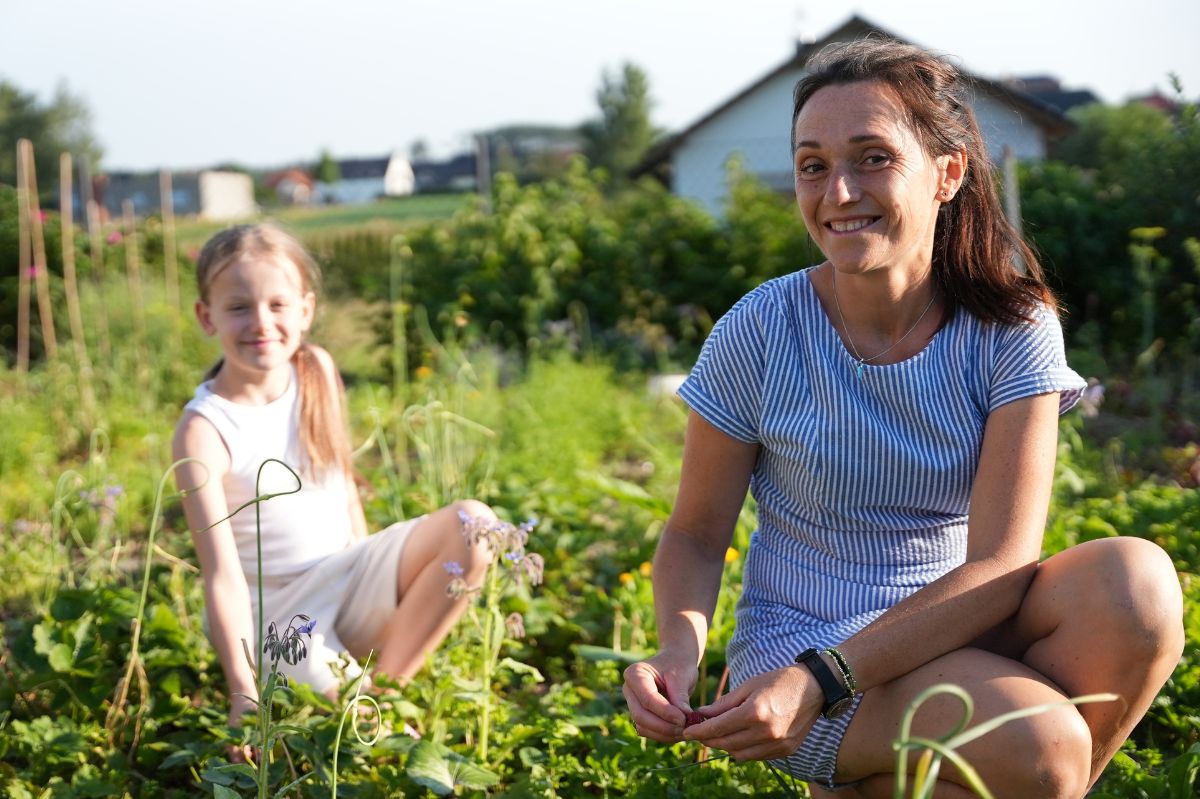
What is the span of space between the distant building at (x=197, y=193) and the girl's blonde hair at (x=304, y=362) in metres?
14.9

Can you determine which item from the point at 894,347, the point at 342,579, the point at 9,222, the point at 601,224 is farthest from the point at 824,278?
the point at 9,222

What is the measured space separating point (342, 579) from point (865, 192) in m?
1.42

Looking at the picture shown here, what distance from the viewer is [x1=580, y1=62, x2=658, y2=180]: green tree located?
47000 mm

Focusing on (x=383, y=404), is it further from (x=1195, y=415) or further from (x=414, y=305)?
(x=1195, y=415)

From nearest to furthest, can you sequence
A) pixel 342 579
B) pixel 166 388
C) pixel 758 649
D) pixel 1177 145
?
pixel 758 649 → pixel 342 579 → pixel 1177 145 → pixel 166 388

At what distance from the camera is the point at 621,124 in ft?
155

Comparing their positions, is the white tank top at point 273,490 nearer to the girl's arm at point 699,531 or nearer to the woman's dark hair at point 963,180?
the girl's arm at point 699,531

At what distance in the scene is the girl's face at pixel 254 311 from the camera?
2.40 m

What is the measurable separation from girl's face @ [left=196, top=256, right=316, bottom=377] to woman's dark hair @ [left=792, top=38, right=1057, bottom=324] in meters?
1.19

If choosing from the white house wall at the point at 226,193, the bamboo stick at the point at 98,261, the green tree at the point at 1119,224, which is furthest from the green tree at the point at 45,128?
the green tree at the point at 1119,224

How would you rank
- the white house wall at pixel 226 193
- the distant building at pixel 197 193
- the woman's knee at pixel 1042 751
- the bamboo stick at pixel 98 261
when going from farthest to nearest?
the white house wall at pixel 226 193, the distant building at pixel 197 193, the bamboo stick at pixel 98 261, the woman's knee at pixel 1042 751

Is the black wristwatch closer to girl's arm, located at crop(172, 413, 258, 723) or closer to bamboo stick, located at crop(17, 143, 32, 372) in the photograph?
girl's arm, located at crop(172, 413, 258, 723)

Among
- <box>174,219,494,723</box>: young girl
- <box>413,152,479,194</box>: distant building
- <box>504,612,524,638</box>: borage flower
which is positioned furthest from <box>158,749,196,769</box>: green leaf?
<box>413,152,479,194</box>: distant building

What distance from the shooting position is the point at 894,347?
5.84 feet
